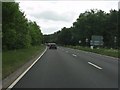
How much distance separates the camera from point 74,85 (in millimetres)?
11055

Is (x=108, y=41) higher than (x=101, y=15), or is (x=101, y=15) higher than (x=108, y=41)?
(x=101, y=15)

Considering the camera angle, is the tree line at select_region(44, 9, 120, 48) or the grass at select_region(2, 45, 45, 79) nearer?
the grass at select_region(2, 45, 45, 79)

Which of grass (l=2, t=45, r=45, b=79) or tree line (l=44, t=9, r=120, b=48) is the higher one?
tree line (l=44, t=9, r=120, b=48)

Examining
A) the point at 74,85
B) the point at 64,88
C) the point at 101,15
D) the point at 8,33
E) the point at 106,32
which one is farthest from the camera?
the point at 101,15

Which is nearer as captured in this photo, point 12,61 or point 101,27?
point 12,61

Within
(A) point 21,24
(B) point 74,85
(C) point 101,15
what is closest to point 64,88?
(B) point 74,85

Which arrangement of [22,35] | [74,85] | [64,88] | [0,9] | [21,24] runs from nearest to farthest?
[64,88] < [74,85] < [0,9] < [21,24] < [22,35]

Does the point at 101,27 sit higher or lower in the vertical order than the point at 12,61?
higher

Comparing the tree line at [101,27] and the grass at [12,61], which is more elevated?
the tree line at [101,27]

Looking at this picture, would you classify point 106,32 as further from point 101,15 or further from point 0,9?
point 0,9

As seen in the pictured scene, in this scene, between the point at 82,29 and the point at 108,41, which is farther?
the point at 82,29

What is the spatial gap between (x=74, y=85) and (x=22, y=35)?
143 feet

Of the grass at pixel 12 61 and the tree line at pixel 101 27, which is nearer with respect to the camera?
the grass at pixel 12 61

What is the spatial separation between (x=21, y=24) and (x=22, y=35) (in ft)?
18.8
